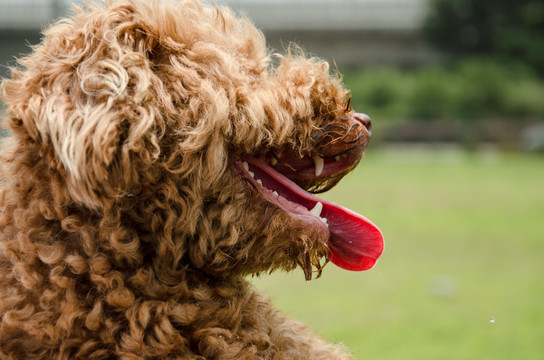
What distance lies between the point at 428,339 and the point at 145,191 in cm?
354

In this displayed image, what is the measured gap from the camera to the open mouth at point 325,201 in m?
1.97

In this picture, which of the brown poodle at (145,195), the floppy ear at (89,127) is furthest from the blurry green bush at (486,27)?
the floppy ear at (89,127)

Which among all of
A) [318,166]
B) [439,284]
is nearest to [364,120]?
[318,166]

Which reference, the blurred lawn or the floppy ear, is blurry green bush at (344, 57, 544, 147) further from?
the floppy ear

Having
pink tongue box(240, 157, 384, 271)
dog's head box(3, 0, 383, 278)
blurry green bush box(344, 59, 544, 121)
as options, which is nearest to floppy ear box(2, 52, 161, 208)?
dog's head box(3, 0, 383, 278)

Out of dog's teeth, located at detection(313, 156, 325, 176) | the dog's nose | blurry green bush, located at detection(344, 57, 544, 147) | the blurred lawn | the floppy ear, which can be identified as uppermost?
blurry green bush, located at detection(344, 57, 544, 147)

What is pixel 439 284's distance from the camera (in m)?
6.15

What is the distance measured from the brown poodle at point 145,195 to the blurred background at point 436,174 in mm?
579

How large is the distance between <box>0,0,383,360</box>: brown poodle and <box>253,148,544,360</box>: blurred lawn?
1.62 feet

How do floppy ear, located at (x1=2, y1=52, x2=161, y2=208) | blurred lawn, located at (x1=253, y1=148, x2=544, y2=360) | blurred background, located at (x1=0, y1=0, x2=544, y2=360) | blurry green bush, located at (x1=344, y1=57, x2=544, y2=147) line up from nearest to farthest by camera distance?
floppy ear, located at (x1=2, y1=52, x2=161, y2=208)
blurred lawn, located at (x1=253, y1=148, x2=544, y2=360)
blurred background, located at (x1=0, y1=0, x2=544, y2=360)
blurry green bush, located at (x1=344, y1=57, x2=544, y2=147)

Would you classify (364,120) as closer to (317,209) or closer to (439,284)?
(317,209)

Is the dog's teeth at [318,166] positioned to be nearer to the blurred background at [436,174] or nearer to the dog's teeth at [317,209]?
the dog's teeth at [317,209]

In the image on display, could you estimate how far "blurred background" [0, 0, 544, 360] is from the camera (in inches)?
198

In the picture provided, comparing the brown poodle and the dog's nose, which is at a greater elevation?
the dog's nose
